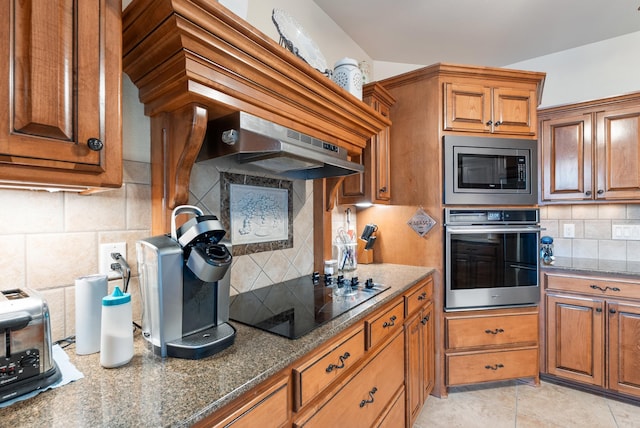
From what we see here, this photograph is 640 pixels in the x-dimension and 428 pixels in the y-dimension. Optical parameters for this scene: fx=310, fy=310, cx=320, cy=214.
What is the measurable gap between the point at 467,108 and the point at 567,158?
1.05m

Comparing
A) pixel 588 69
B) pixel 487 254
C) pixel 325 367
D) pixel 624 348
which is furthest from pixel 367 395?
pixel 588 69

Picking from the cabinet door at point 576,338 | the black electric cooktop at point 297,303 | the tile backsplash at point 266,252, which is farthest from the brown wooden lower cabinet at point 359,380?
the cabinet door at point 576,338

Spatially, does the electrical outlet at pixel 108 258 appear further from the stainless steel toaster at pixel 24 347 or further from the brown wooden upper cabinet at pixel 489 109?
the brown wooden upper cabinet at pixel 489 109

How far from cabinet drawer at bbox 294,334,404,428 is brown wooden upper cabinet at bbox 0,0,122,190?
3.01ft

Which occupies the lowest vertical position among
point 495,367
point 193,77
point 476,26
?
point 495,367

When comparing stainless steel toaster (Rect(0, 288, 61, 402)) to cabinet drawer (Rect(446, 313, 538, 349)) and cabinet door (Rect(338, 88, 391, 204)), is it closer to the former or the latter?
cabinet door (Rect(338, 88, 391, 204))

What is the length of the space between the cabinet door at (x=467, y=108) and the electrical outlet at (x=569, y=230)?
1.31m

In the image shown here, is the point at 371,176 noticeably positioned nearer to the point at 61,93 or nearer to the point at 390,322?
the point at 390,322

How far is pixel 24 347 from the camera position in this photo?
668 mm

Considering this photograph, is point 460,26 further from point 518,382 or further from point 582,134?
point 518,382

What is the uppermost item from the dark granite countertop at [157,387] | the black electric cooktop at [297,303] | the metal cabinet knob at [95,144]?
the metal cabinet knob at [95,144]

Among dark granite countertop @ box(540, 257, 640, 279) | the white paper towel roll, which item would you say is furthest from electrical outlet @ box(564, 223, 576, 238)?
the white paper towel roll

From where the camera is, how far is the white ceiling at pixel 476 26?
2230mm

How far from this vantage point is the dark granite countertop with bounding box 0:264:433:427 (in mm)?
607
